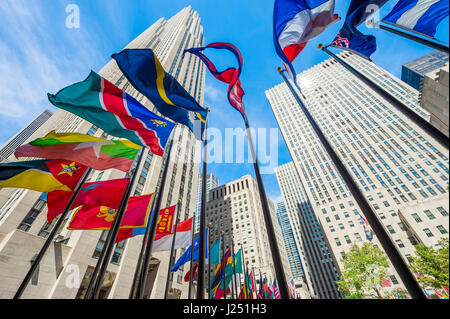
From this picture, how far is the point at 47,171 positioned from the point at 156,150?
17.2 ft

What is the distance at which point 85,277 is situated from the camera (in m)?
19.4

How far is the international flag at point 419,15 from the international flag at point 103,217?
13.6 metres

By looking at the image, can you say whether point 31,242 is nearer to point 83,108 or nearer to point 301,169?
point 83,108

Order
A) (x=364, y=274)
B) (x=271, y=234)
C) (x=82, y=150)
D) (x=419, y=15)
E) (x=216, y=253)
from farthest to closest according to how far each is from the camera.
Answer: (x=364, y=274)
(x=216, y=253)
(x=82, y=150)
(x=419, y=15)
(x=271, y=234)

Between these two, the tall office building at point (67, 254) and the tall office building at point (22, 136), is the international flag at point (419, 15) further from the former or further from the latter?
the tall office building at point (22, 136)

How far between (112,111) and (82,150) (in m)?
2.23

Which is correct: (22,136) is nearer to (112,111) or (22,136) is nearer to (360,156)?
(112,111)

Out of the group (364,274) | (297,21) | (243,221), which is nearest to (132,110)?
(297,21)

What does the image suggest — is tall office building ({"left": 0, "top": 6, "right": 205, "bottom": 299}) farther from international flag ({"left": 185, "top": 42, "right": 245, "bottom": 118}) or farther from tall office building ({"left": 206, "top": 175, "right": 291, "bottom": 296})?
tall office building ({"left": 206, "top": 175, "right": 291, "bottom": 296})

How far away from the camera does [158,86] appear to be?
9.59m

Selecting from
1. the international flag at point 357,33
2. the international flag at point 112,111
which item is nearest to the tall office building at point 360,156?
the international flag at point 357,33

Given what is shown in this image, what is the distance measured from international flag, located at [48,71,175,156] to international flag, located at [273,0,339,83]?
6.21 metres

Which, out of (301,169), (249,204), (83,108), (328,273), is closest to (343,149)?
(301,169)

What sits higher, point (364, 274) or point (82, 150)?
point (82, 150)
